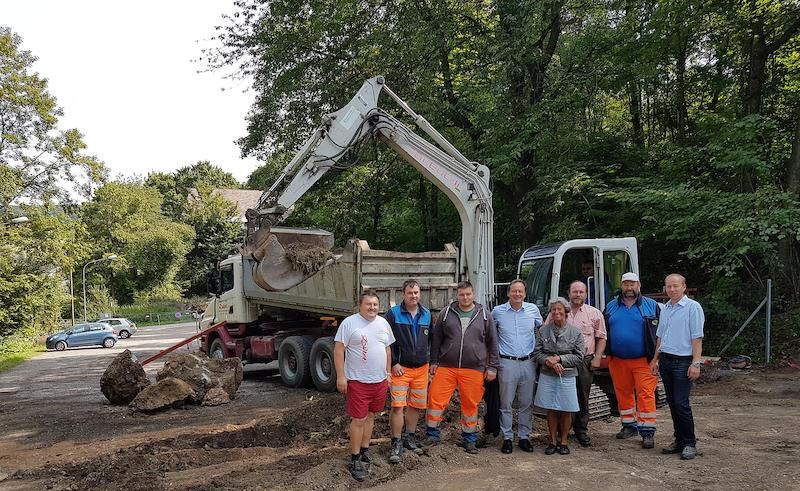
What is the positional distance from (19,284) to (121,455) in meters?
23.7

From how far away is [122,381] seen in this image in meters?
9.73

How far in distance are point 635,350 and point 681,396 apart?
0.59 meters

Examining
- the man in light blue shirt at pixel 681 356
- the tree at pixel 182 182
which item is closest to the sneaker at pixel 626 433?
the man in light blue shirt at pixel 681 356

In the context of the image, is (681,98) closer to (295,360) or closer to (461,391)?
(295,360)

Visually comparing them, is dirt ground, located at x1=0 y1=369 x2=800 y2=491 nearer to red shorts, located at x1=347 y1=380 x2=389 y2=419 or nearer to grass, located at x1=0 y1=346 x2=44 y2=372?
red shorts, located at x1=347 y1=380 x2=389 y2=419

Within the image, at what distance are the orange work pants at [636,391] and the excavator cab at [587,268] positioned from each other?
2179 mm

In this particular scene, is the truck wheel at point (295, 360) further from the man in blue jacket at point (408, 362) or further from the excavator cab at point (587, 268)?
the man in blue jacket at point (408, 362)

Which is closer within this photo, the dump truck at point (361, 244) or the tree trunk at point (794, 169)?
the dump truck at point (361, 244)

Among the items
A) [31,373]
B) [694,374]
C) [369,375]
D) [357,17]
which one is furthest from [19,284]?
[694,374]

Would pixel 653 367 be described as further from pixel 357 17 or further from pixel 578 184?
pixel 357 17

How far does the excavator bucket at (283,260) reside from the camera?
8633 mm

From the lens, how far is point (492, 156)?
526 inches

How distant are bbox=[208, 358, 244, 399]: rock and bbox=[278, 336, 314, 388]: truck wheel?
98 centimetres

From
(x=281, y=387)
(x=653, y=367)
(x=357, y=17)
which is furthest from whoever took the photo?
(x=357, y=17)
